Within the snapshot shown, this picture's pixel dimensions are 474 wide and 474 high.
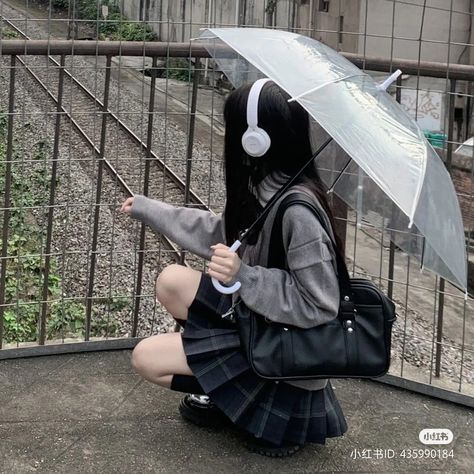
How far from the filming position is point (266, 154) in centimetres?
271

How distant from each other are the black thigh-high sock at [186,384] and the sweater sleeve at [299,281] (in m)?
0.44

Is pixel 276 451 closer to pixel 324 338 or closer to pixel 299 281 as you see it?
pixel 324 338

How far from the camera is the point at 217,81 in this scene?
3842 mm

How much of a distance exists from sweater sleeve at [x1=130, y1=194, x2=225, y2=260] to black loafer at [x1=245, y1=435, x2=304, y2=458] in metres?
0.75

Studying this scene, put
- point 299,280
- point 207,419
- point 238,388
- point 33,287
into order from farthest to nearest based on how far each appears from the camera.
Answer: point 33,287
point 207,419
point 238,388
point 299,280

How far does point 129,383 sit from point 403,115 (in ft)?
5.93

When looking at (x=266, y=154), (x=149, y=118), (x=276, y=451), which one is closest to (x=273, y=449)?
(x=276, y=451)

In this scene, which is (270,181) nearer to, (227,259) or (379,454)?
(227,259)

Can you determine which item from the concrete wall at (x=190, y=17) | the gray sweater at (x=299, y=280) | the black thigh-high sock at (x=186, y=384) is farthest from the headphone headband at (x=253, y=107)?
the concrete wall at (x=190, y=17)

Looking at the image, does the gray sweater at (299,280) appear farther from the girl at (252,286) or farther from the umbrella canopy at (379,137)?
the umbrella canopy at (379,137)

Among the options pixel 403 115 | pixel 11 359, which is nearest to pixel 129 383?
pixel 11 359

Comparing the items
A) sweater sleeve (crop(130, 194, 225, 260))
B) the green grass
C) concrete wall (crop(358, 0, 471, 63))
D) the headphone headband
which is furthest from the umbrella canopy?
concrete wall (crop(358, 0, 471, 63))

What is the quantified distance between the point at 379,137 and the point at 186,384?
1.20 meters

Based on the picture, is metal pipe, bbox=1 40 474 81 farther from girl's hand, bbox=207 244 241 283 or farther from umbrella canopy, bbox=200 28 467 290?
girl's hand, bbox=207 244 241 283
